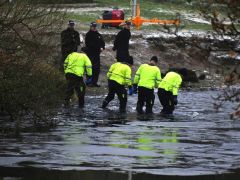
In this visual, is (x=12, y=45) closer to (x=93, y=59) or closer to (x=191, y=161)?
(x=191, y=161)

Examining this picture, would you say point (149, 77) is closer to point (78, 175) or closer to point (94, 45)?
point (94, 45)

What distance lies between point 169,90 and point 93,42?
595 cm

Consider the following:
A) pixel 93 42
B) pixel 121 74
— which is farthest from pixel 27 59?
pixel 93 42

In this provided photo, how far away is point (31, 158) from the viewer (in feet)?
48.3

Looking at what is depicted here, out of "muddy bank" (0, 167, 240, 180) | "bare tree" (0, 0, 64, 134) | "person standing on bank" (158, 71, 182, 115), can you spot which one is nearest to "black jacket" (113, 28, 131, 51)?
"person standing on bank" (158, 71, 182, 115)

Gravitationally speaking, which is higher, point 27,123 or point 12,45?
point 12,45

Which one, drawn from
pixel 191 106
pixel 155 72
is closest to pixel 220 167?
pixel 155 72

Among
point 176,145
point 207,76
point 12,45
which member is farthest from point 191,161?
point 207,76

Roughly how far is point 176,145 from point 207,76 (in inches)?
804

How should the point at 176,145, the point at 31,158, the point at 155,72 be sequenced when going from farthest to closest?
the point at 155,72
the point at 176,145
the point at 31,158

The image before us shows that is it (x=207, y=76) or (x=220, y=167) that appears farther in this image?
(x=207, y=76)

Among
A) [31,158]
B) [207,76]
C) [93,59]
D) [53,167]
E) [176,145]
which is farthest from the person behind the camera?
[207,76]

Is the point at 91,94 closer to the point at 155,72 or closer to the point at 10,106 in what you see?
the point at 155,72

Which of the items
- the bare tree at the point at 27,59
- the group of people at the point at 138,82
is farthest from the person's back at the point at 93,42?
the bare tree at the point at 27,59
